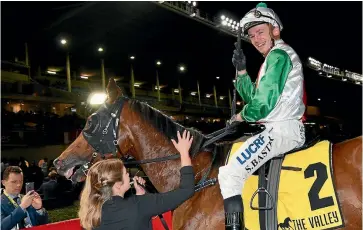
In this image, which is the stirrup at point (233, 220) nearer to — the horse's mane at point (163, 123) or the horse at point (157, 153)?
the horse at point (157, 153)

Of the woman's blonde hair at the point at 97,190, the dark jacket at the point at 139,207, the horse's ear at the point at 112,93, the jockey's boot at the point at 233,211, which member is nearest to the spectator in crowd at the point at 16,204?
the horse's ear at the point at 112,93

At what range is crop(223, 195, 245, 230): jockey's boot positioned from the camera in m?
2.62

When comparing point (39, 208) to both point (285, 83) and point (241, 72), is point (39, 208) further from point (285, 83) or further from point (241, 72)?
point (285, 83)

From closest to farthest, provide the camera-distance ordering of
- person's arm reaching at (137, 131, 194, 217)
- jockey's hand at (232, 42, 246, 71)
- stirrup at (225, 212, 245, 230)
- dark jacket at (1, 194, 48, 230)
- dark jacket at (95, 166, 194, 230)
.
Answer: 1. dark jacket at (95, 166, 194, 230)
2. person's arm reaching at (137, 131, 194, 217)
3. stirrup at (225, 212, 245, 230)
4. jockey's hand at (232, 42, 246, 71)
5. dark jacket at (1, 194, 48, 230)

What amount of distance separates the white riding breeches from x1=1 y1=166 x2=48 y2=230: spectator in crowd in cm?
227

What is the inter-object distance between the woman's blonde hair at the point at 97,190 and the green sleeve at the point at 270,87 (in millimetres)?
1045

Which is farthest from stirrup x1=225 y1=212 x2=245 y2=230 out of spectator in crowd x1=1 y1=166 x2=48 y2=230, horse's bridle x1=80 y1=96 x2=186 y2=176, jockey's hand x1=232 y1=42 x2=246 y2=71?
spectator in crowd x1=1 y1=166 x2=48 y2=230

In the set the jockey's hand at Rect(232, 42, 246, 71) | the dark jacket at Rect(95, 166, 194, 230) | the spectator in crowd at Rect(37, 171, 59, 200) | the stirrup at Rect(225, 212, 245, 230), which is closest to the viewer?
the dark jacket at Rect(95, 166, 194, 230)

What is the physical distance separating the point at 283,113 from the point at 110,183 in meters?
1.39

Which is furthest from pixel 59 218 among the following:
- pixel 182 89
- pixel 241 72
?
pixel 182 89

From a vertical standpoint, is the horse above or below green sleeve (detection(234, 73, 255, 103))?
below

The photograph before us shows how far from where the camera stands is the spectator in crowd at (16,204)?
3.86m

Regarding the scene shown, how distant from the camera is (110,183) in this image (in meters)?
2.46

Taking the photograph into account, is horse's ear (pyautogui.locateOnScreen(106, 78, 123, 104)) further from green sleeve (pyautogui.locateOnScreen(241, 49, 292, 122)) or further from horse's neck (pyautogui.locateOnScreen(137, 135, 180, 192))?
green sleeve (pyautogui.locateOnScreen(241, 49, 292, 122))
